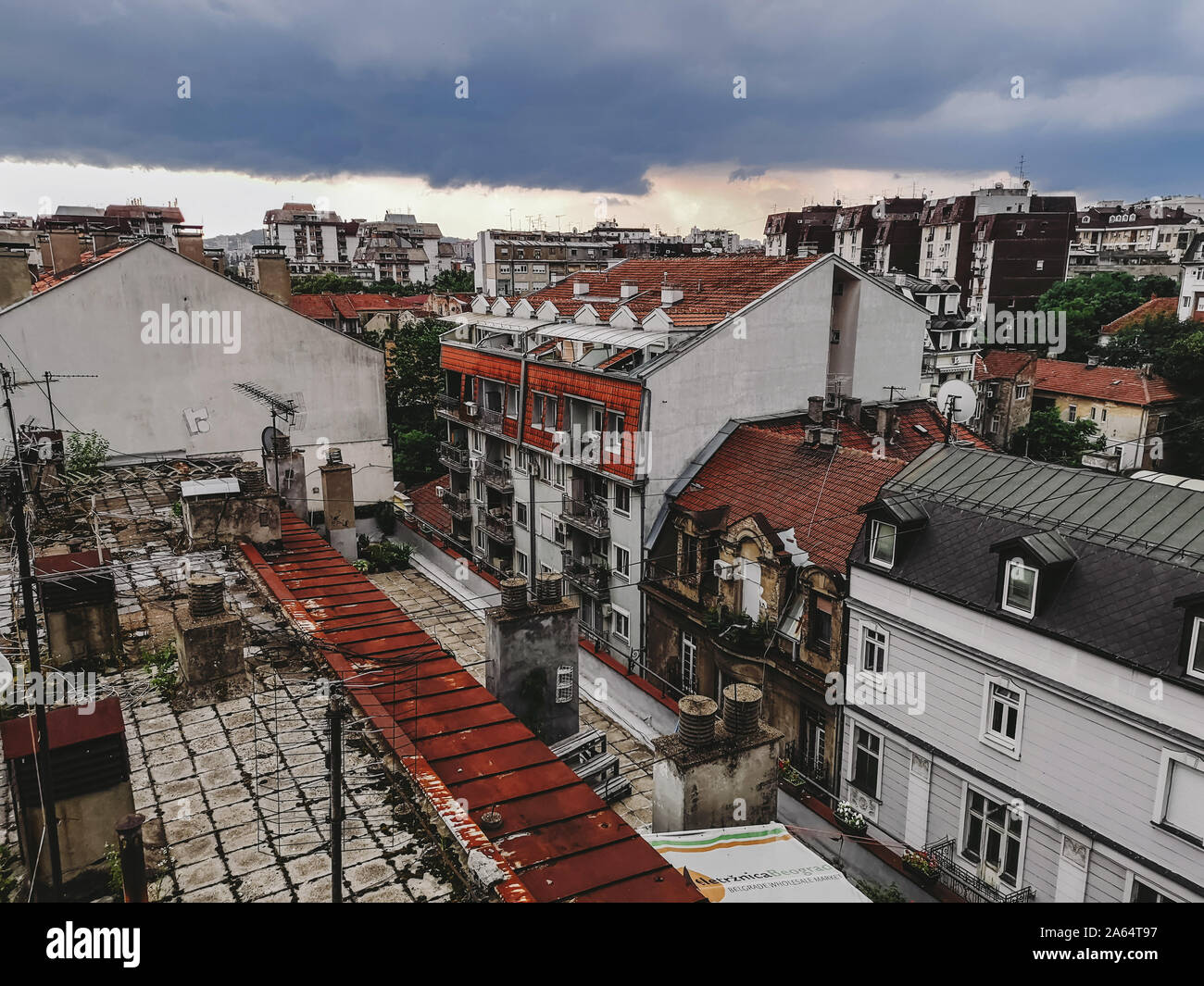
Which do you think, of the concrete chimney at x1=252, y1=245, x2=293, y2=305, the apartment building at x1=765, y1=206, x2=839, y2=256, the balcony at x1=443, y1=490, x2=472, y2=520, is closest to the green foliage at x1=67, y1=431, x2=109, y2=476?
the concrete chimney at x1=252, y1=245, x2=293, y2=305

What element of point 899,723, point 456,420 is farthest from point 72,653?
point 456,420

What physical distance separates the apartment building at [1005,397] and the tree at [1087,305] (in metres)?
19.4

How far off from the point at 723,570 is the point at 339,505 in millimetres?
13027

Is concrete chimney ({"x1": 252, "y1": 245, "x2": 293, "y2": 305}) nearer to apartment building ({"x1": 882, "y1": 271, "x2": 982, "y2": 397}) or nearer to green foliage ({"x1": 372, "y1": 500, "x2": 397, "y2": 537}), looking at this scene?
green foliage ({"x1": 372, "y1": 500, "x2": 397, "y2": 537})

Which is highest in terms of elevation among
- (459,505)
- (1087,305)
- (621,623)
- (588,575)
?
(1087,305)

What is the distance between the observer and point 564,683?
18.9 meters

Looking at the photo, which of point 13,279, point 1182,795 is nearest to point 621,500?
point 1182,795

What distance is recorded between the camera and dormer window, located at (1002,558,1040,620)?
17.8 meters

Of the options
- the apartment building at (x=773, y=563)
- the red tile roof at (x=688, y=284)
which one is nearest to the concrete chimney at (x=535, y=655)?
the apartment building at (x=773, y=563)

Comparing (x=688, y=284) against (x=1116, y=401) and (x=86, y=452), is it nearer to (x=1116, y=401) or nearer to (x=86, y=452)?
(x=86, y=452)

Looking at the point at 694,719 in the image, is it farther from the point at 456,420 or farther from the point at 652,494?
the point at 456,420

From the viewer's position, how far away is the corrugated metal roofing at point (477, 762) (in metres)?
10.7

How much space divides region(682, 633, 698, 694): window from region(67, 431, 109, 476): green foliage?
2056cm

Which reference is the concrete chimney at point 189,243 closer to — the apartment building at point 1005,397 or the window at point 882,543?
the window at point 882,543
